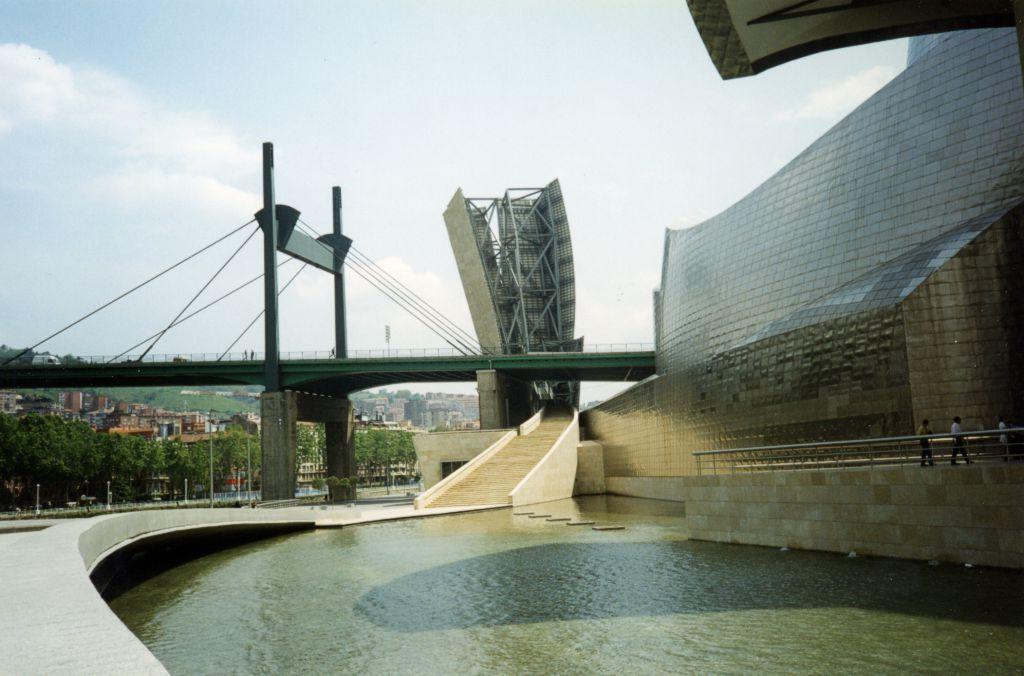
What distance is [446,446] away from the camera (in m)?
50.2

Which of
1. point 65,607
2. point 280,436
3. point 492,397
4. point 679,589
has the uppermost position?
point 492,397

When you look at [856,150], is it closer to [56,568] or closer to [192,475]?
[56,568]

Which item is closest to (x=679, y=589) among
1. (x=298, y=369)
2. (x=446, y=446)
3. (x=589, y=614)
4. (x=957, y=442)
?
(x=589, y=614)

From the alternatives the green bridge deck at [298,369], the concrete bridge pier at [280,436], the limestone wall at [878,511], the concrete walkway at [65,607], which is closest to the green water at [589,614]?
the limestone wall at [878,511]

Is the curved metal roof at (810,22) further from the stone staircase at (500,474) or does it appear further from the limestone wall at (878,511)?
the stone staircase at (500,474)

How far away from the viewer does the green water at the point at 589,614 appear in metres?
9.25

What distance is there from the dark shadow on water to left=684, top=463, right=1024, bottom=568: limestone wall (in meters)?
0.40

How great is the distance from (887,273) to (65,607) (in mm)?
20878

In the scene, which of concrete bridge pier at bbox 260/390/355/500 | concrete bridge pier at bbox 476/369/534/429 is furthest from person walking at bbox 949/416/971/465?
concrete bridge pier at bbox 260/390/355/500

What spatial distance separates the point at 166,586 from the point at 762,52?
1704cm

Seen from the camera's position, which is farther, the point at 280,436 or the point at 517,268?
the point at 517,268

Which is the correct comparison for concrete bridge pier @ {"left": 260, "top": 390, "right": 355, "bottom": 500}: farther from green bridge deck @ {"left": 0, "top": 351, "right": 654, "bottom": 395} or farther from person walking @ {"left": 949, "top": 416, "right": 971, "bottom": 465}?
person walking @ {"left": 949, "top": 416, "right": 971, "bottom": 465}

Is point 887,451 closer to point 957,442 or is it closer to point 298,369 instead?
point 957,442

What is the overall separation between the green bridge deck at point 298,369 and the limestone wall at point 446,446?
10.4 m
